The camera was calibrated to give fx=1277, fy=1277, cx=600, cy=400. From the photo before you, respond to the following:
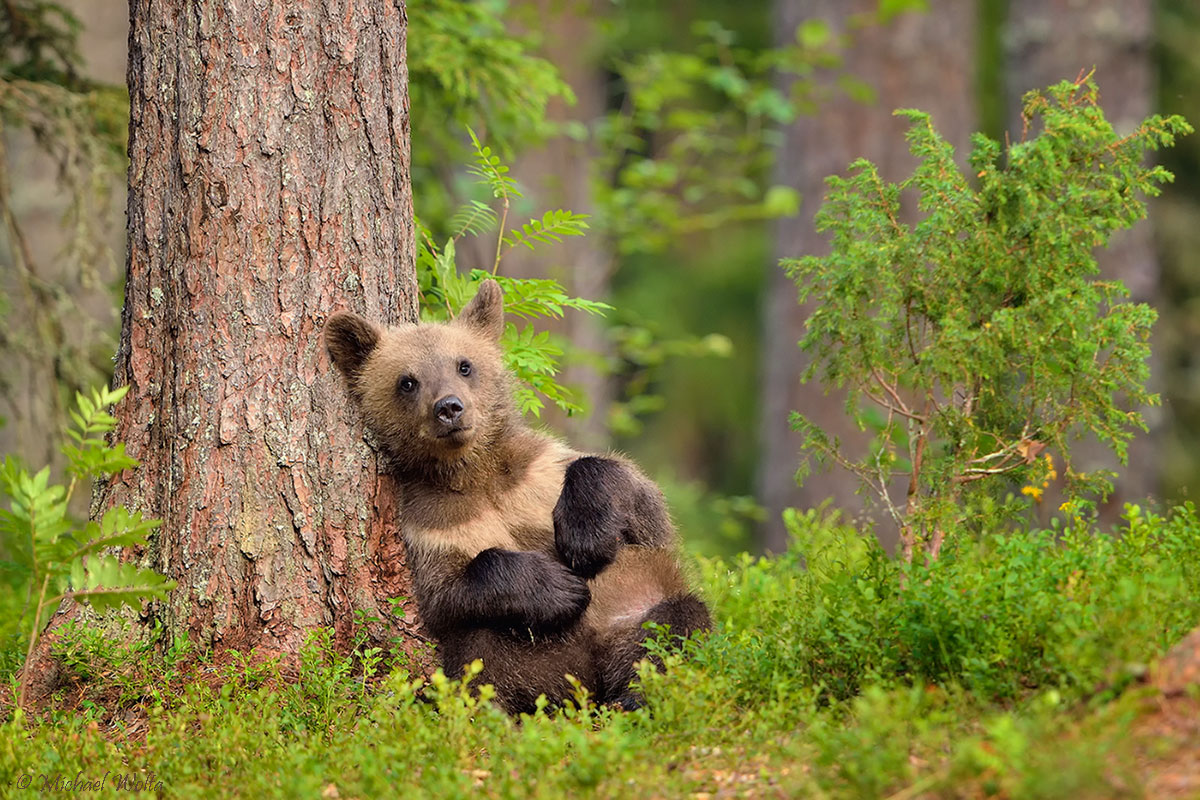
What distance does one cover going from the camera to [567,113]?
1502 centimetres

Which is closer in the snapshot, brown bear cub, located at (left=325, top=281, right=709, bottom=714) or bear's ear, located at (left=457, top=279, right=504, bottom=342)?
brown bear cub, located at (left=325, top=281, right=709, bottom=714)

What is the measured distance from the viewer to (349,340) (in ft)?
17.5

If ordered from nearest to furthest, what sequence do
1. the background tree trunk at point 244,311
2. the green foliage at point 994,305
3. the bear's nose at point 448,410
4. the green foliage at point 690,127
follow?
1. the green foliage at point 994,305
2. the background tree trunk at point 244,311
3. the bear's nose at point 448,410
4. the green foliage at point 690,127

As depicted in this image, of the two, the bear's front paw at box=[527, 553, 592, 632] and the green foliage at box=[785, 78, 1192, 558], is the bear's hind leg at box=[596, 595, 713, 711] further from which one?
the green foliage at box=[785, 78, 1192, 558]

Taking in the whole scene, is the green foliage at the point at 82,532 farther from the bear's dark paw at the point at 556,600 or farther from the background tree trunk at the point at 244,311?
the bear's dark paw at the point at 556,600

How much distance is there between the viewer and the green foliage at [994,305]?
4969 mm

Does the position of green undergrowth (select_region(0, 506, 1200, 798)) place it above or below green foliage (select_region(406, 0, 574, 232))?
below

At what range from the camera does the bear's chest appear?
5.41m

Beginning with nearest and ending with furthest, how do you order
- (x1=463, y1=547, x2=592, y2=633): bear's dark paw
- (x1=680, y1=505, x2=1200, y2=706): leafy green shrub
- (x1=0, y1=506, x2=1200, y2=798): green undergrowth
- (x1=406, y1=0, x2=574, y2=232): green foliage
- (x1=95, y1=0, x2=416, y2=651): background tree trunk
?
(x1=0, y1=506, x2=1200, y2=798): green undergrowth, (x1=680, y1=505, x2=1200, y2=706): leafy green shrub, (x1=95, y1=0, x2=416, y2=651): background tree trunk, (x1=463, y1=547, x2=592, y2=633): bear's dark paw, (x1=406, y1=0, x2=574, y2=232): green foliage

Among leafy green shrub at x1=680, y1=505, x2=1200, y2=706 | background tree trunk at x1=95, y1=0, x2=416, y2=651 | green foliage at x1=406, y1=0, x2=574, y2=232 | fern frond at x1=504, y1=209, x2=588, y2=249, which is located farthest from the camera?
green foliage at x1=406, y1=0, x2=574, y2=232

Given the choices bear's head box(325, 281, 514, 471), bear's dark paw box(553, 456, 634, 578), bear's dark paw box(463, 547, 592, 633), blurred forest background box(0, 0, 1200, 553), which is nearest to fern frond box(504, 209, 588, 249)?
bear's head box(325, 281, 514, 471)

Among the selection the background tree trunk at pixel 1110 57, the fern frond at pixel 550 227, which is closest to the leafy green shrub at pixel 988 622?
the fern frond at pixel 550 227

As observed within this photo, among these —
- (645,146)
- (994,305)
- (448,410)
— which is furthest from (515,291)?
(645,146)

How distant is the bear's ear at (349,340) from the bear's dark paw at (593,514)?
1004 mm
